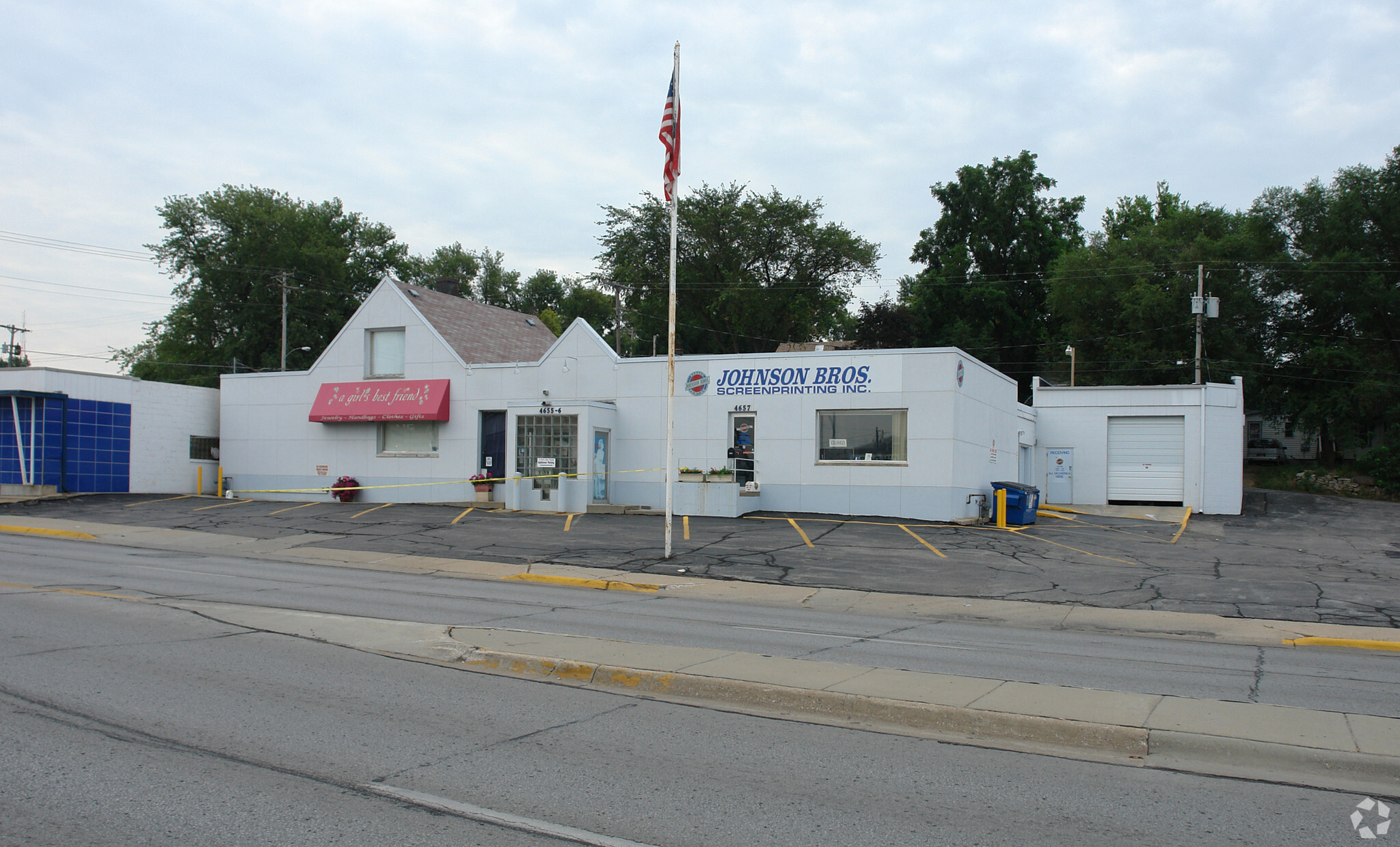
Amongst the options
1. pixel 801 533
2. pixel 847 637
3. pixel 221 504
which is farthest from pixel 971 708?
pixel 221 504

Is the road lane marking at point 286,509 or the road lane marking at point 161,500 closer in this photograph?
the road lane marking at point 286,509

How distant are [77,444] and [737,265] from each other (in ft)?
120

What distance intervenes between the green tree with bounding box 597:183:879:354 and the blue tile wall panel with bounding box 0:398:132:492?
103ft

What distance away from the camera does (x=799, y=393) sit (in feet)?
84.6

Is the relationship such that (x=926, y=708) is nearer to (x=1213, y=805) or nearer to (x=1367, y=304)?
(x=1213, y=805)

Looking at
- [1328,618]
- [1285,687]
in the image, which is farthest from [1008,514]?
[1285,687]

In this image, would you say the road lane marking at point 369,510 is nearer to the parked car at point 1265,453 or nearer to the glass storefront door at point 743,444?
the glass storefront door at point 743,444

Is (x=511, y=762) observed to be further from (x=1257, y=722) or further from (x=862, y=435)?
(x=862, y=435)

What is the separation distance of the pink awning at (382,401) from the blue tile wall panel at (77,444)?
644cm

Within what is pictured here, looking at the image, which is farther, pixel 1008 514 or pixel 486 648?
pixel 1008 514

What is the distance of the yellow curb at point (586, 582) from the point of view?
52.4 ft

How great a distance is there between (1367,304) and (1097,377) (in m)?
14.0

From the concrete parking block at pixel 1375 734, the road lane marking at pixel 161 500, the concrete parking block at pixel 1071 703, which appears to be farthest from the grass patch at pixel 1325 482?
the road lane marking at pixel 161 500

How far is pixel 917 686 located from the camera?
7887 millimetres
